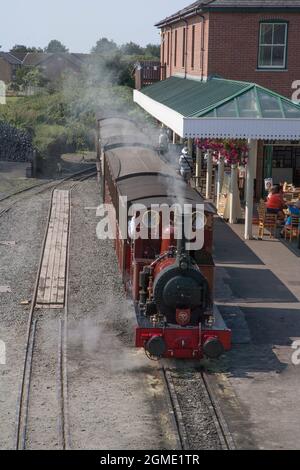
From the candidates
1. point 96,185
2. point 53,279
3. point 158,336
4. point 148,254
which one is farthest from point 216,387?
point 96,185

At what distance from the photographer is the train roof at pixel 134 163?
48.2 feet

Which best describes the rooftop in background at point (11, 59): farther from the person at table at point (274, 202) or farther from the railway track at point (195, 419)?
the railway track at point (195, 419)

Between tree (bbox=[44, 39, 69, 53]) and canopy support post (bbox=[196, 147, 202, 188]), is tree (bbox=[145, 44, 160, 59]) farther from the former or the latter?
canopy support post (bbox=[196, 147, 202, 188])

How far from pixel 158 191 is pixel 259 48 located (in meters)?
12.2

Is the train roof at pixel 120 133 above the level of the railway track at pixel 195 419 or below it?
above

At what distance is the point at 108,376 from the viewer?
34.0ft

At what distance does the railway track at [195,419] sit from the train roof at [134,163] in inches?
199

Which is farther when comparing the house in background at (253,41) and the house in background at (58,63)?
the house in background at (58,63)

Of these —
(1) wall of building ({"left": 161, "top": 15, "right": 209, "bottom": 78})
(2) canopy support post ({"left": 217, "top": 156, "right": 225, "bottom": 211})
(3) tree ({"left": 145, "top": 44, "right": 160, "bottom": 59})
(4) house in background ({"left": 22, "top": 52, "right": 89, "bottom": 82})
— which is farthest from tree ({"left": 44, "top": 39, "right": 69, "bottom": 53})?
(2) canopy support post ({"left": 217, "top": 156, "right": 225, "bottom": 211})

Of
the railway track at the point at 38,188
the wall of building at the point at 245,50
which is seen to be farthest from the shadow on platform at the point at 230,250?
the railway track at the point at 38,188

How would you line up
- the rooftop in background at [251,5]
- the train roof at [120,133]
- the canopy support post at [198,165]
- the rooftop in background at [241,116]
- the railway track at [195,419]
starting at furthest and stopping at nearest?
1. the canopy support post at [198,165]
2. the rooftop in background at [251,5]
3. the train roof at [120,133]
4. the rooftop in background at [241,116]
5. the railway track at [195,419]

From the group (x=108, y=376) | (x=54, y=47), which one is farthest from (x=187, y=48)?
(x=54, y=47)

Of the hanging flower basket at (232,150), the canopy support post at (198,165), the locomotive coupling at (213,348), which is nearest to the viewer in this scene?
the locomotive coupling at (213,348)
